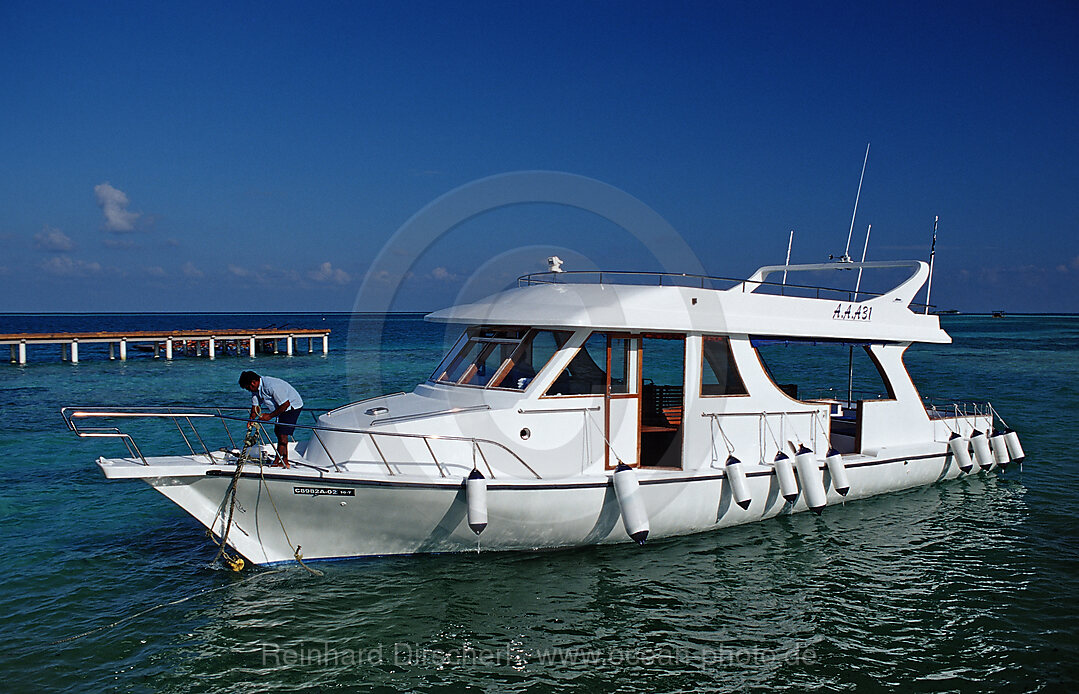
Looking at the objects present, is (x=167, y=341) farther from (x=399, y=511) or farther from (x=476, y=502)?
(x=476, y=502)

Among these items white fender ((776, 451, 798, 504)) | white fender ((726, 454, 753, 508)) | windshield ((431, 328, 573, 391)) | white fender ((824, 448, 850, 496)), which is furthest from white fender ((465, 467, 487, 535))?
white fender ((824, 448, 850, 496))

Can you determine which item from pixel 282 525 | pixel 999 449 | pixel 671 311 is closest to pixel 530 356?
pixel 671 311

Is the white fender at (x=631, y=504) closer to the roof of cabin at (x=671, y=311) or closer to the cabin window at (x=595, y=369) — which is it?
the cabin window at (x=595, y=369)

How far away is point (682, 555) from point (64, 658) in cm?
710

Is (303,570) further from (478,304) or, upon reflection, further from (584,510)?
(478,304)

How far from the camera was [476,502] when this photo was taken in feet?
26.7

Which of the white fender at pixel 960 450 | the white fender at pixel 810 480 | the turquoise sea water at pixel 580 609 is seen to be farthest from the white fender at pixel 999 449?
the white fender at pixel 810 480

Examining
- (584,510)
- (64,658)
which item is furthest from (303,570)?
(584,510)

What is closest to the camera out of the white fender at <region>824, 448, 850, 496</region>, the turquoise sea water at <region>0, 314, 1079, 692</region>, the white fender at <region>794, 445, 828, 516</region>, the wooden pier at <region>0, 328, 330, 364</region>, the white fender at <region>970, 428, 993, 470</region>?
the turquoise sea water at <region>0, 314, 1079, 692</region>

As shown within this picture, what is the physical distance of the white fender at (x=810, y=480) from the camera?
1012cm

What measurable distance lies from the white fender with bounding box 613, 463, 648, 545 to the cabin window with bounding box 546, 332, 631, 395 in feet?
4.14

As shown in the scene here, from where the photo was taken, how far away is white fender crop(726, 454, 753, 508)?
9648 millimetres

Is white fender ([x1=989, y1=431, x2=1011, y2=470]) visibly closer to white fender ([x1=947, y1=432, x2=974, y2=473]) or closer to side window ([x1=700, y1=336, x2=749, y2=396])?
white fender ([x1=947, y1=432, x2=974, y2=473])

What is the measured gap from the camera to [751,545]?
10.1 metres
